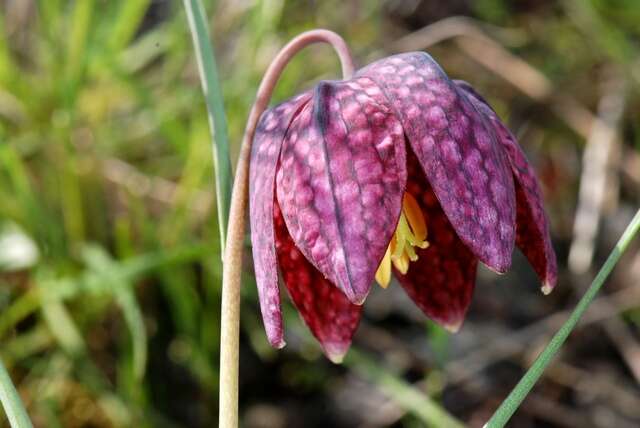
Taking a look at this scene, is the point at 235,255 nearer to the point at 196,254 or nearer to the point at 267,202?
the point at 267,202

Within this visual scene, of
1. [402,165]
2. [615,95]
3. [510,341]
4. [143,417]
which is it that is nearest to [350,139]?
[402,165]

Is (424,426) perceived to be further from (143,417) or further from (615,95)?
(615,95)

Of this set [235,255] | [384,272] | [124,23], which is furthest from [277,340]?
[124,23]

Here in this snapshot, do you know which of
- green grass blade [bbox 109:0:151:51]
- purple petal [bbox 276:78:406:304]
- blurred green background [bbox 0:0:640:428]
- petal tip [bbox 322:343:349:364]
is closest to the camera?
purple petal [bbox 276:78:406:304]

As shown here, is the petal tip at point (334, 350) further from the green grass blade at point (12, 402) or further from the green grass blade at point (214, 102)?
the green grass blade at point (12, 402)

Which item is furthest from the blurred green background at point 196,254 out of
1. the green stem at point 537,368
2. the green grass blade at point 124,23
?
the green stem at point 537,368

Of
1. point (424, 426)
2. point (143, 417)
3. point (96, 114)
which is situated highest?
point (96, 114)

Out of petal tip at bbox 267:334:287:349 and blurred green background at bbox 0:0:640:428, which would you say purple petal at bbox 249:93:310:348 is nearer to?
petal tip at bbox 267:334:287:349

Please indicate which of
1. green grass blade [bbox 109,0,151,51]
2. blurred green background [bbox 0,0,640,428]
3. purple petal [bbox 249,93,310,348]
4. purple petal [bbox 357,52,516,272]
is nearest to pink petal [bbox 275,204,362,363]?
purple petal [bbox 249,93,310,348]
